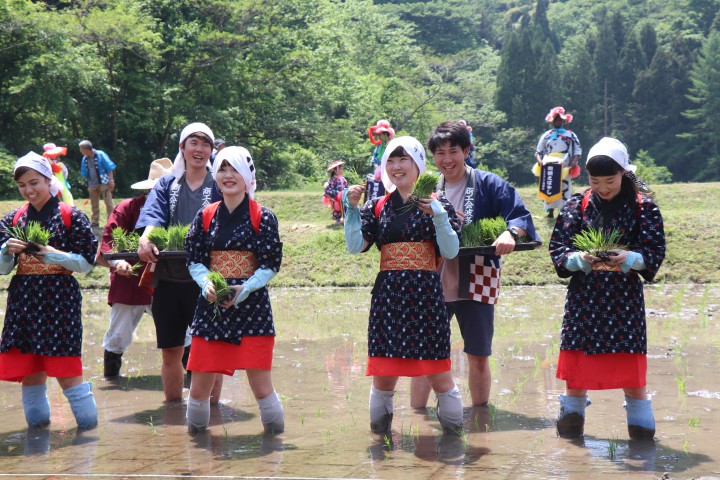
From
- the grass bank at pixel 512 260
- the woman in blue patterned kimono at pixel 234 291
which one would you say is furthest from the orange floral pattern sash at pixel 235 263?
the grass bank at pixel 512 260

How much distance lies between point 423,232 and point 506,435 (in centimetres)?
133

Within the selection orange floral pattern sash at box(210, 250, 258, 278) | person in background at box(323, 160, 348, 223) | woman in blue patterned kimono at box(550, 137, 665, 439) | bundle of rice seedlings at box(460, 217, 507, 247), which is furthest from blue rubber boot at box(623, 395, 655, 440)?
person in background at box(323, 160, 348, 223)

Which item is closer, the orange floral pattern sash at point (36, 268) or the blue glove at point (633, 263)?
the blue glove at point (633, 263)

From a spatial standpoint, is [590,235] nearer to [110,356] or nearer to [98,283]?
[110,356]

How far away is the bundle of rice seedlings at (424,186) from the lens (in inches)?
217

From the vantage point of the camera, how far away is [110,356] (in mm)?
8078

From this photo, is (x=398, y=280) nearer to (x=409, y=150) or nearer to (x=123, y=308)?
(x=409, y=150)

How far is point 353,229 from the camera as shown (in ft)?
18.5

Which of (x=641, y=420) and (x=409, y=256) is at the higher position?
(x=409, y=256)

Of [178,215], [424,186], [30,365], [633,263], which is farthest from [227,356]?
[633,263]

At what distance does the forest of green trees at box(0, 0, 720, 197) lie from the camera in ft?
94.5

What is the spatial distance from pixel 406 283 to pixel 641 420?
1564 mm

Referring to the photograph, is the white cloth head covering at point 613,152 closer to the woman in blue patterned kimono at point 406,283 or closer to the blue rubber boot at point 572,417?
the woman in blue patterned kimono at point 406,283

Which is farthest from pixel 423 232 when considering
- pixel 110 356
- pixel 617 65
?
pixel 617 65
